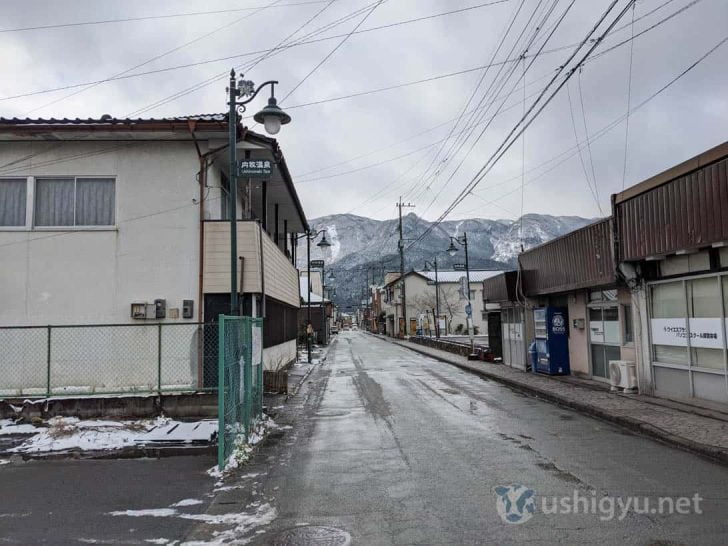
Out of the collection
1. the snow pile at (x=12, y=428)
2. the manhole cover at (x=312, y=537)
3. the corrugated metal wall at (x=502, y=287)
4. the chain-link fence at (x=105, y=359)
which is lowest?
the manhole cover at (x=312, y=537)

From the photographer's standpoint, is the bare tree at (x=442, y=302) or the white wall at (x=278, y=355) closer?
the white wall at (x=278, y=355)

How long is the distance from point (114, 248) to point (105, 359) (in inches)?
96.1

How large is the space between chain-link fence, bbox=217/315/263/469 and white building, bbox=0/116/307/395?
2.66 metres

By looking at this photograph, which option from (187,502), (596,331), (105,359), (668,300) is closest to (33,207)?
(105,359)

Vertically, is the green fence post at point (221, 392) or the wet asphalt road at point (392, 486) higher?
the green fence post at point (221, 392)

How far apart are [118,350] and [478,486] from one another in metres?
8.86

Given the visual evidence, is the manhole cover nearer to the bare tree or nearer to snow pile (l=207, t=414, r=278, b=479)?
snow pile (l=207, t=414, r=278, b=479)

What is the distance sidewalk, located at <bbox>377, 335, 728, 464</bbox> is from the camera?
852 centimetres

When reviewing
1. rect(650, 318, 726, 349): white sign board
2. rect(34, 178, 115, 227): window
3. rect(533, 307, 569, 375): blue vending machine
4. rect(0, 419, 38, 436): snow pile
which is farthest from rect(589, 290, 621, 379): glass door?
rect(0, 419, 38, 436): snow pile

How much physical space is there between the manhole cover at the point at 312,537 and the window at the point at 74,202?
981cm

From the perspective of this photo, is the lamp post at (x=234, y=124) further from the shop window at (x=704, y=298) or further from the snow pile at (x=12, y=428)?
the shop window at (x=704, y=298)

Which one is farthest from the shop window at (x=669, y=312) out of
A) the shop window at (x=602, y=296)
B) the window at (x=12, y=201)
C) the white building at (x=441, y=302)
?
the white building at (x=441, y=302)

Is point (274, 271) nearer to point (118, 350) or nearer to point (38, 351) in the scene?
point (118, 350)

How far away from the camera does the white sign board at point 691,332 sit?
11.1 m
